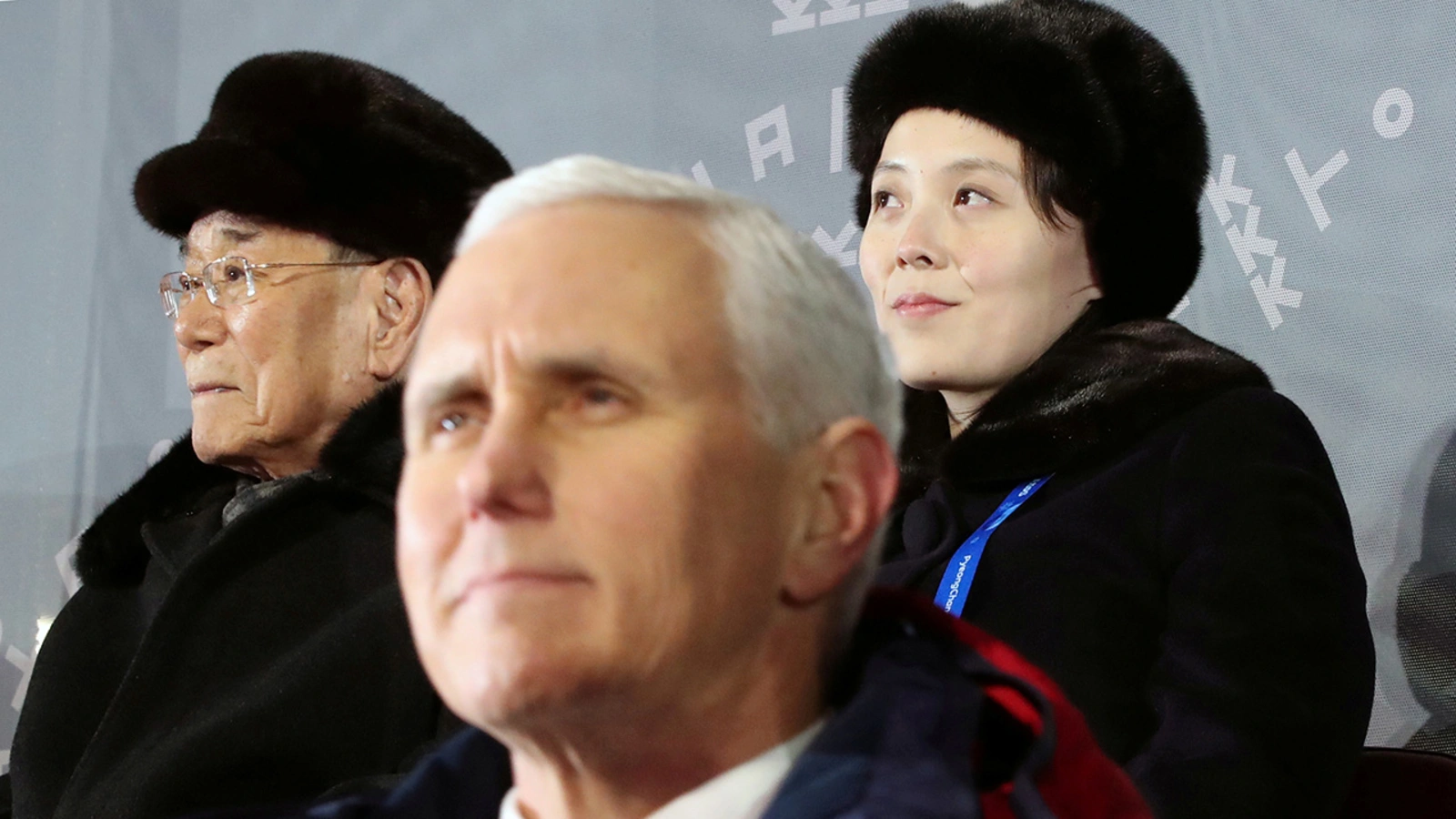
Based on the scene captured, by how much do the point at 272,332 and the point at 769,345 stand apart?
1363 millimetres

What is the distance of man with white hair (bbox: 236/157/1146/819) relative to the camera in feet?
3.14

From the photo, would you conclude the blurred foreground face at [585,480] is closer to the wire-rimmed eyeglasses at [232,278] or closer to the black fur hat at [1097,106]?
the black fur hat at [1097,106]

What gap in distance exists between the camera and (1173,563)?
180 centimetres

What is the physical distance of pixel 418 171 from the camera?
229 cm

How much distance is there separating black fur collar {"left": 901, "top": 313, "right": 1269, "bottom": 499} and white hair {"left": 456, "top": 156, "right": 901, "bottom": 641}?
0.81m

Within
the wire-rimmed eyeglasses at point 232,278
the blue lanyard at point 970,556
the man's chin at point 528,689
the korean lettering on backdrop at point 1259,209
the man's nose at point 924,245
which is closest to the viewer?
the man's chin at point 528,689

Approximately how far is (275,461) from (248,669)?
1.14ft

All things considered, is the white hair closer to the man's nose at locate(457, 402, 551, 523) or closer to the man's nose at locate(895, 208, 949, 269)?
the man's nose at locate(457, 402, 551, 523)

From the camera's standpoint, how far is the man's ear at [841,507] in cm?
106

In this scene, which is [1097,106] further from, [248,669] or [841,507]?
[248,669]

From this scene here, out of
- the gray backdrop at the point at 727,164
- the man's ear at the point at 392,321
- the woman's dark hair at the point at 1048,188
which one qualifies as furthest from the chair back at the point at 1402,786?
the man's ear at the point at 392,321

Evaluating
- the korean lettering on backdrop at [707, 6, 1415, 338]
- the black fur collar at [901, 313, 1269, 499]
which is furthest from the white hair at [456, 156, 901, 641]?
the korean lettering on backdrop at [707, 6, 1415, 338]

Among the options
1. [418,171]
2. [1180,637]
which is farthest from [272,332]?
[1180,637]

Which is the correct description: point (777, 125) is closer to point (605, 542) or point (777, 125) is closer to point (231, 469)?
point (231, 469)
